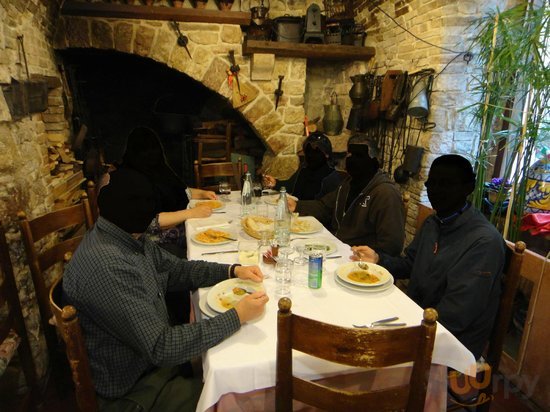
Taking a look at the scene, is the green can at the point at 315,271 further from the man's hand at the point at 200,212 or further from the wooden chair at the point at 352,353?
the man's hand at the point at 200,212

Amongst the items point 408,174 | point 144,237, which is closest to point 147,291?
point 144,237

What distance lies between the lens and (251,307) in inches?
45.6

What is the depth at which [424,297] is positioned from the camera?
1633 millimetres

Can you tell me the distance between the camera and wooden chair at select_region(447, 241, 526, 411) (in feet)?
4.46

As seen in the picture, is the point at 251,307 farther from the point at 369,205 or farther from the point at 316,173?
the point at 316,173

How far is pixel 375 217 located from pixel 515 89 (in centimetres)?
139

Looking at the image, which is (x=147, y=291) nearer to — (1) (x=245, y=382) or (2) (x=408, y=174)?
(1) (x=245, y=382)

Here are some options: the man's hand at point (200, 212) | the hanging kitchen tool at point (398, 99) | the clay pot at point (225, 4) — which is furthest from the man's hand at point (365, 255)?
the clay pot at point (225, 4)

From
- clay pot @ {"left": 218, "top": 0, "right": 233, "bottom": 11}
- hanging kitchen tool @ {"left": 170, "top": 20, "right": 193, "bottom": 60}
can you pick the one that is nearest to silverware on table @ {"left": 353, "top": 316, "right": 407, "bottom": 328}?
hanging kitchen tool @ {"left": 170, "top": 20, "right": 193, "bottom": 60}

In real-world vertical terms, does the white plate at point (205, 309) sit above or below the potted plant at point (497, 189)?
below

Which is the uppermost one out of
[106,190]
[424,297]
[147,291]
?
[106,190]

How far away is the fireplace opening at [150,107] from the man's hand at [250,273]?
307cm

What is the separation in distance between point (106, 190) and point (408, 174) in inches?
109

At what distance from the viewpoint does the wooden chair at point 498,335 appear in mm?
1358
